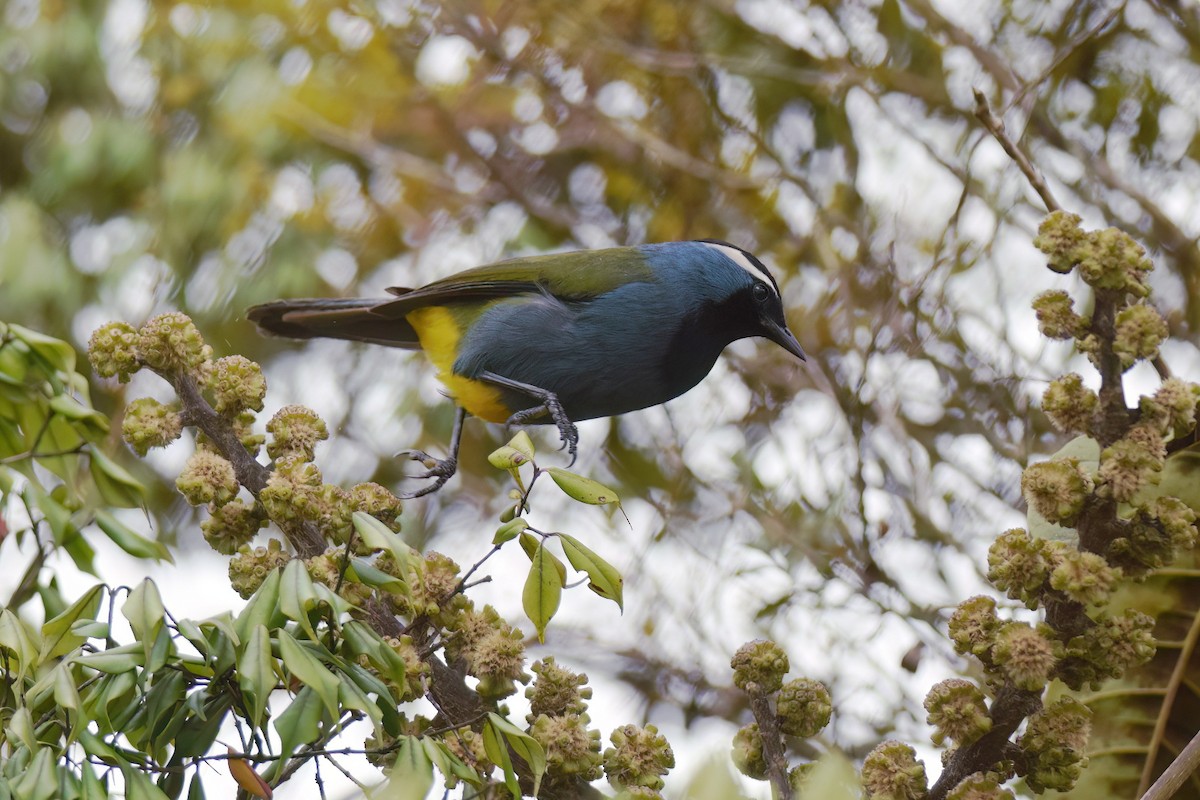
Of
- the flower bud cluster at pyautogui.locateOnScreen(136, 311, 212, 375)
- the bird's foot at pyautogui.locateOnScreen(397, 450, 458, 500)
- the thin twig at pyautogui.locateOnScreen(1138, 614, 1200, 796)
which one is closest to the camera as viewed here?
the flower bud cluster at pyautogui.locateOnScreen(136, 311, 212, 375)

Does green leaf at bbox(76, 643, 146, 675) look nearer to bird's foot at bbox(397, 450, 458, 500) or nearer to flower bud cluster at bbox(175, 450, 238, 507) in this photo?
flower bud cluster at bbox(175, 450, 238, 507)

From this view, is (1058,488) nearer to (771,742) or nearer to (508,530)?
(771,742)

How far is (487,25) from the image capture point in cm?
456

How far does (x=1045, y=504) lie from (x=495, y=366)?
1.61 metres

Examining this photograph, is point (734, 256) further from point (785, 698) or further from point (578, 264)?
point (785, 698)

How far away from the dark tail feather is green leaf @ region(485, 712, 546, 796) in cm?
166

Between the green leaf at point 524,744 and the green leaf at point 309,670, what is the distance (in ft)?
0.67

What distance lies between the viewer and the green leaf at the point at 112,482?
1479mm

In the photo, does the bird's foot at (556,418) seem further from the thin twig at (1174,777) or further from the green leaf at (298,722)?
the thin twig at (1174,777)

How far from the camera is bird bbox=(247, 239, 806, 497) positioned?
2863 mm

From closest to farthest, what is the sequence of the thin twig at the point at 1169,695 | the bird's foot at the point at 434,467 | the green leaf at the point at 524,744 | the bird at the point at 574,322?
the green leaf at the point at 524,744, the thin twig at the point at 1169,695, the bird's foot at the point at 434,467, the bird at the point at 574,322

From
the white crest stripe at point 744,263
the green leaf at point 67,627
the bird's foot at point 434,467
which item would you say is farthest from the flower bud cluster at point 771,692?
the white crest stripe at point 744,263

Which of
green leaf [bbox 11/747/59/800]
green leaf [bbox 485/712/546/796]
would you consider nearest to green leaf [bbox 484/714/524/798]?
green leaf [bbox 485/712/546/796]

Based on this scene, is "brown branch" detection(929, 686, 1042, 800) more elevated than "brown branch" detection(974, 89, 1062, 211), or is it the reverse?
"brown branch" detection(974, 89, 1062, 211)
